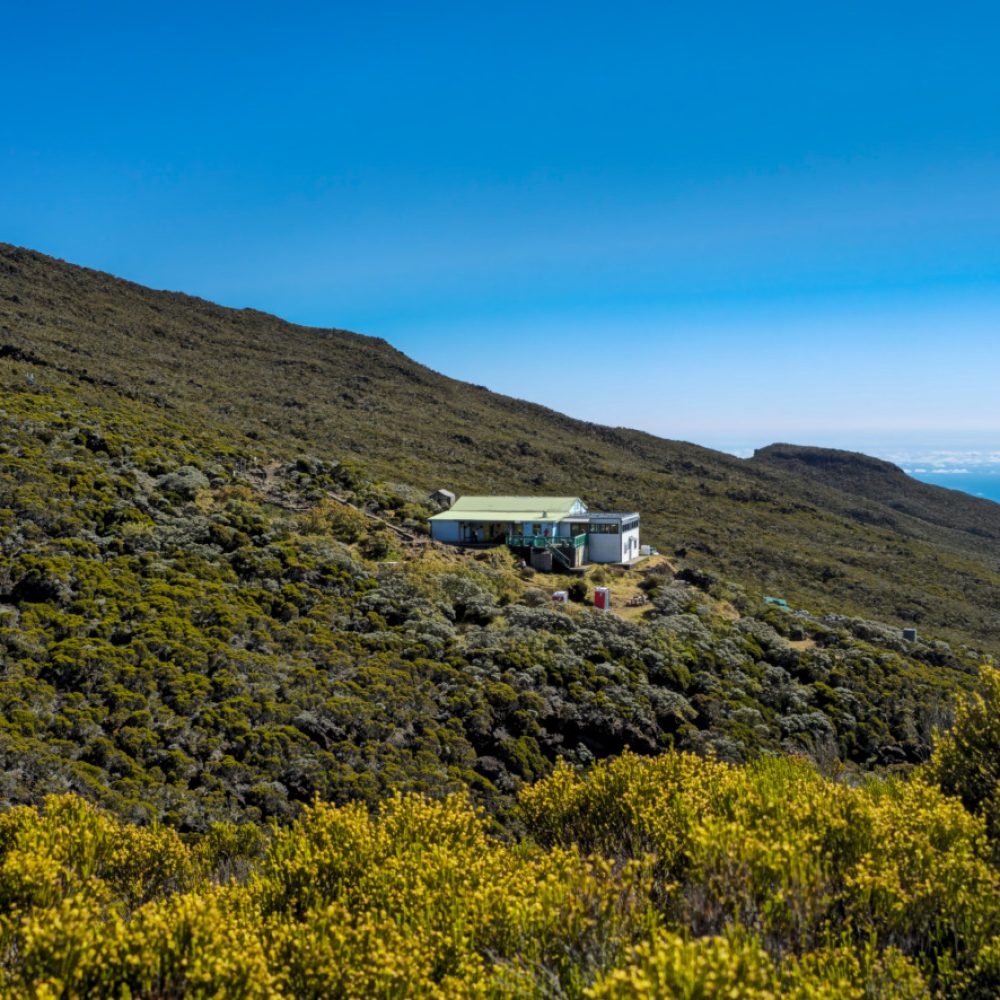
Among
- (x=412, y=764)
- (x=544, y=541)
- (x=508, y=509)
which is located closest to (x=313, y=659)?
(x=412, y=764)

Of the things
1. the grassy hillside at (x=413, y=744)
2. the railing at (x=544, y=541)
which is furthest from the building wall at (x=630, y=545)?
the railing at (x=544, y=541)

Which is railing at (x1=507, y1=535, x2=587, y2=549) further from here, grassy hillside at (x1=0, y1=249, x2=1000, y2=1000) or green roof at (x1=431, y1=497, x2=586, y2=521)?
grassy hillside at (x1=0, y1=249, x2=1000, y2=1000)

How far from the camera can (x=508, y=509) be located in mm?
38938

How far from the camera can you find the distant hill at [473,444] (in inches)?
1886

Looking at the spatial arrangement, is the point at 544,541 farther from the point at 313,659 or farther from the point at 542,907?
the point at 542,907

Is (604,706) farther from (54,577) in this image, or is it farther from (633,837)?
(54,577)

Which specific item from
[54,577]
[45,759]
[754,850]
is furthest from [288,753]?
[754,850]

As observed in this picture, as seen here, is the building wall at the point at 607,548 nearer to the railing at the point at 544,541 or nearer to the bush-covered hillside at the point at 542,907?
the railing at the point at 544,541

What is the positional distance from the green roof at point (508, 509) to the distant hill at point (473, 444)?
8.10m

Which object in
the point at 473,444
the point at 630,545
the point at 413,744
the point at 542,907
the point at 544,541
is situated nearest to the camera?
the point at 542,907

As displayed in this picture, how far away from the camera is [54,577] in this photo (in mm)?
20125

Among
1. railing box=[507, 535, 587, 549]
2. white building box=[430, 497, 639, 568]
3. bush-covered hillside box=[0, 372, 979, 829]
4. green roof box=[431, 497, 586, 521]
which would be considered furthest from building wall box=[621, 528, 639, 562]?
bush-covered hillside box=[0, 372, 979, 829]

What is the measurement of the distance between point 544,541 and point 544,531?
2.51 ft

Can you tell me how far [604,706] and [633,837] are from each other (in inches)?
467
